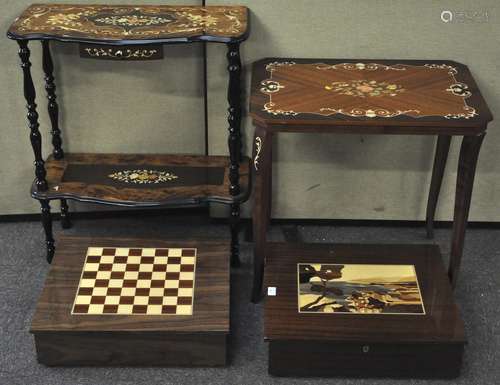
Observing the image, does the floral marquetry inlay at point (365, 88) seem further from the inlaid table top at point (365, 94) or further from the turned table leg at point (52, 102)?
the turned table leg at point (52, 102)

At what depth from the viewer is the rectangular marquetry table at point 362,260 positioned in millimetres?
2436

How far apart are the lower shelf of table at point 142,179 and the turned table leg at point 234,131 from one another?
0.07 meters

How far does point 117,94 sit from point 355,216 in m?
1.03

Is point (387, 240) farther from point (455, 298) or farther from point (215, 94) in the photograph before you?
point (215, 94)

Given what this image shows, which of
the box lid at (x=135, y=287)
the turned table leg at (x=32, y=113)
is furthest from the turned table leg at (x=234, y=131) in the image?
the turned table leg at (x=32, y=113)

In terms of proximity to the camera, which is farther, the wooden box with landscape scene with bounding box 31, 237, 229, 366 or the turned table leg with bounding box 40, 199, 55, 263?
the turned table leg with bounding box 40, 199, 55, 263

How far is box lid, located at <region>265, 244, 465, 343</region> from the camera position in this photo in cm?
247

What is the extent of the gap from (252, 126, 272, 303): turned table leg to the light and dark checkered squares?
0.74 ft

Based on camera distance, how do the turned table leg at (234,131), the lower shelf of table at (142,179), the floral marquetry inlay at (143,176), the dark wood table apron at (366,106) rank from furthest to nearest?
the floral marquetry inlay at (143,176), the lower shelf of table at (142,179), the turned table leg at (234,131), the dark wood table apron at (366,106)

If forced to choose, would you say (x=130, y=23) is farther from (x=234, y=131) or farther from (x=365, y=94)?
(x=365, y=94)

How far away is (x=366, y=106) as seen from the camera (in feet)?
8.15

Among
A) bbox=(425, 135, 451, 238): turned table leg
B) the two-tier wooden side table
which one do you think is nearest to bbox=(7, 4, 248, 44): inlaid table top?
the two-tier wooden side table

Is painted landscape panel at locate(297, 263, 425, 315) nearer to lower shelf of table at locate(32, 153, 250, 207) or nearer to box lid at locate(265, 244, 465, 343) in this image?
box lid at locate(265, 244, 465, 343)

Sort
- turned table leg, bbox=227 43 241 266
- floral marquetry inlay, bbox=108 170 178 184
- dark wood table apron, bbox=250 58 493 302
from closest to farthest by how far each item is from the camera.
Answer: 1. dark wood table apron, bbox=250 58 493 302
2. turned table leg, bbox=227 43 241 266
3. floral marquetry inlay, bbox=108 170 178 184
